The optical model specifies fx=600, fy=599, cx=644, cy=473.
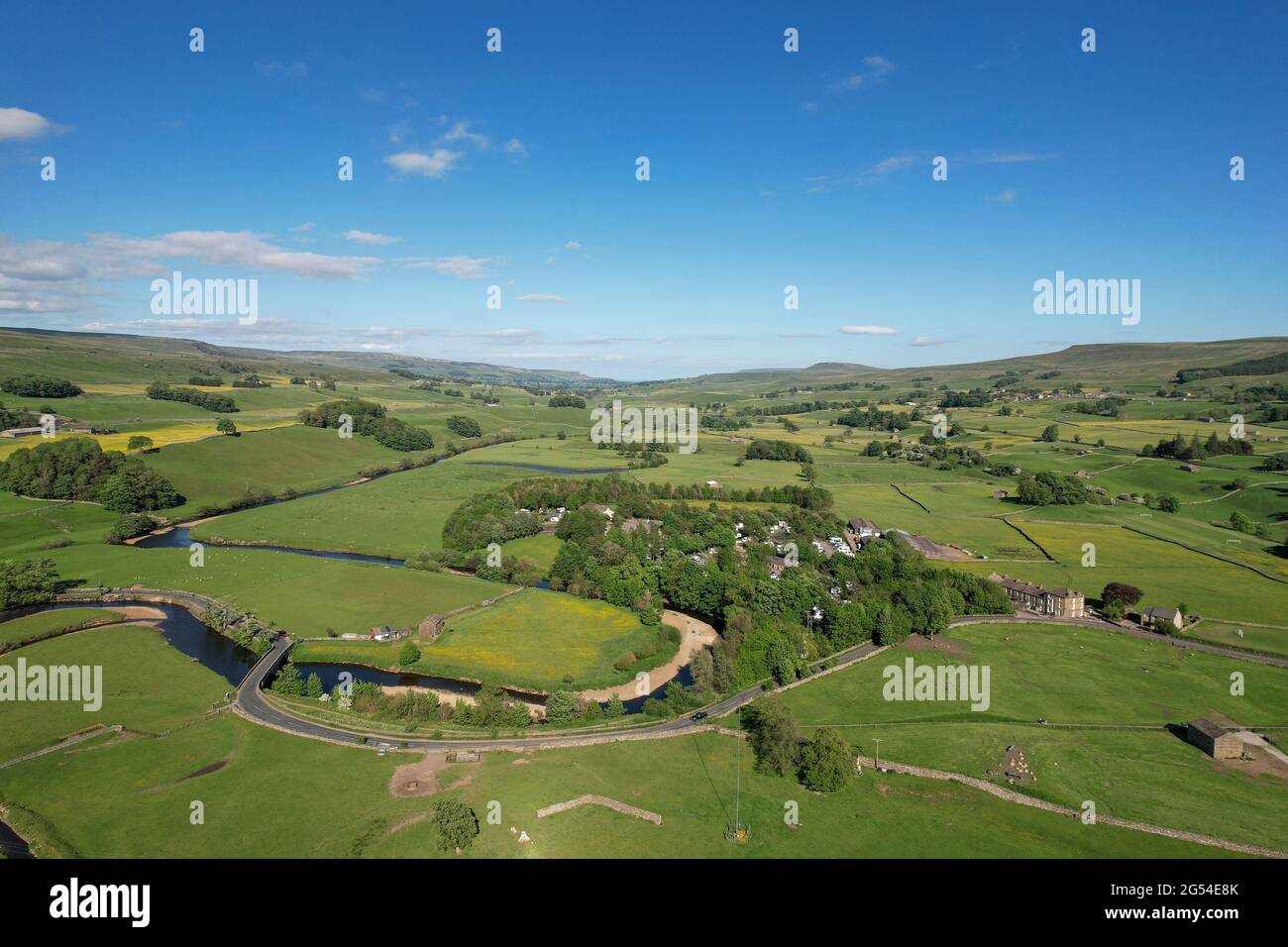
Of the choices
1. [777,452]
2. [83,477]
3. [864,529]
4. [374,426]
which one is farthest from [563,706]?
[374,426]

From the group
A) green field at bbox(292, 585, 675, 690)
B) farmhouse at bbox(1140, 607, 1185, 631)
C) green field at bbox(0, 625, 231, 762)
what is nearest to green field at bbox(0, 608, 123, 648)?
green field at bbox(0, 625, 231, 762)

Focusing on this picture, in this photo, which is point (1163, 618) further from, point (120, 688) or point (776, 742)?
point (120, 688)

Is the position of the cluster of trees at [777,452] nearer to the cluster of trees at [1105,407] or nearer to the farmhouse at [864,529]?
the farmhouse at [864,529]

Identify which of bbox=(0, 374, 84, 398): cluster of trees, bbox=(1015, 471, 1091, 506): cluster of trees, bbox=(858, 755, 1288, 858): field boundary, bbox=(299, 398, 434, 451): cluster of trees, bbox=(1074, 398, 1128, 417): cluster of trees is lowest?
bbox=(858, 755, 1288, 858): field boundary

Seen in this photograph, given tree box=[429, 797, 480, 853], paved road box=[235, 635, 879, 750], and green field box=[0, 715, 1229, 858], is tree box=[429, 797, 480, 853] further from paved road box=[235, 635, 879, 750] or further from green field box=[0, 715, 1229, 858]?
paved road box=[235, 635, 879, 750]

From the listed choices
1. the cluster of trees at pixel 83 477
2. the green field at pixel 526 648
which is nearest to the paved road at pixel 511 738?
the green field at pixel 526 648

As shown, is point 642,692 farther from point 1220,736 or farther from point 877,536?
point 877,536
